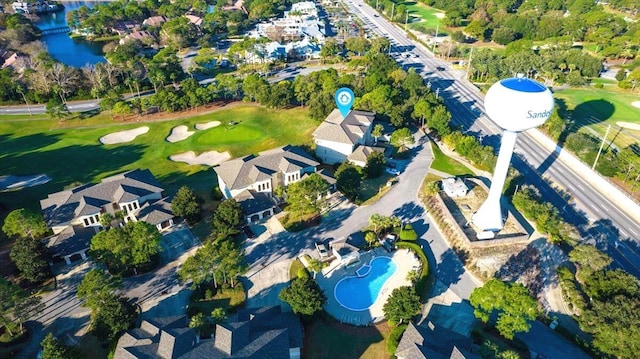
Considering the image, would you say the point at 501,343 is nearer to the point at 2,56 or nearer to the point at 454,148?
the point at 454,148

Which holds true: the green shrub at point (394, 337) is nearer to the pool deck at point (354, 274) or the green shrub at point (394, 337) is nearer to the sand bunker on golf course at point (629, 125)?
the pool deck at point (354, 274)

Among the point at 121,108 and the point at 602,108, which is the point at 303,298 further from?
the point at 602,108

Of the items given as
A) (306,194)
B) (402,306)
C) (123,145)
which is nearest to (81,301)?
(306,194)

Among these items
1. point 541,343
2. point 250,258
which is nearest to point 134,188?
point 250,258

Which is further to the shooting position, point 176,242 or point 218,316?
point 176,242

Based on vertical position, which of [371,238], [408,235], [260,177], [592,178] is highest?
[260,177]

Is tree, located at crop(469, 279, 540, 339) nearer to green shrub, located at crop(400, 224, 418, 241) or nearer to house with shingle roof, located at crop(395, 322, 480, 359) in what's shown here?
house with shingle roof, located at crop(395, 322, 480, 359)

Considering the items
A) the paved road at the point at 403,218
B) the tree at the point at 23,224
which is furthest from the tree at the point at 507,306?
the tree at the point at 23,224
